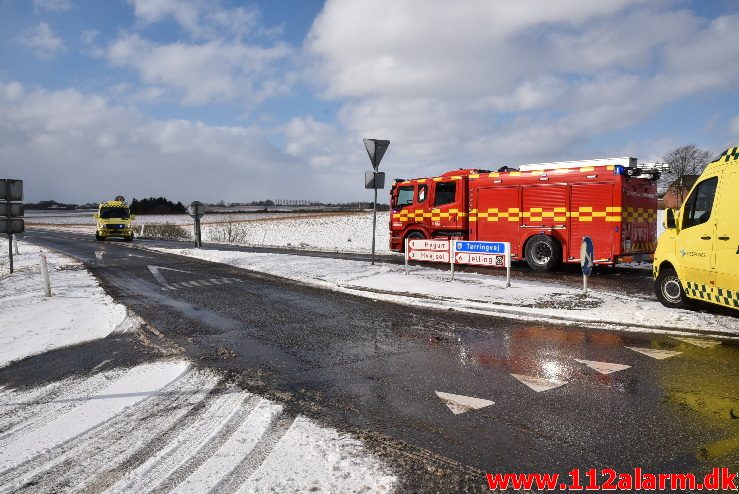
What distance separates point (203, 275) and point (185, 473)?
10913 millimetres

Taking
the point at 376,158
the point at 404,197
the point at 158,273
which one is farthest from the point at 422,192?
the point at 158,273

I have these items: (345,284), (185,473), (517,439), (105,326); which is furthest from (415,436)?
(345,284)

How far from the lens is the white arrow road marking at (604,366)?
4952 mm

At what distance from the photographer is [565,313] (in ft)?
25.2

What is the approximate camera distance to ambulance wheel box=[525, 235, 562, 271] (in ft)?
42.9

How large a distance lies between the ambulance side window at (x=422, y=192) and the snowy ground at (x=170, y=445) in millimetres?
12163

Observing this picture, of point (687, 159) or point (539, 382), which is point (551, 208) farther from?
point (687, 159)

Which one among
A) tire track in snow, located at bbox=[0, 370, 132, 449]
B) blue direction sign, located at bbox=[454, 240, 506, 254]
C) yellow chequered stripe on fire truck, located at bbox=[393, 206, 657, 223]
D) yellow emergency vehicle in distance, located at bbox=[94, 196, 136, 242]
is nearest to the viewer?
tire track in snow, located at bbox=[0, 370, 132, 449]

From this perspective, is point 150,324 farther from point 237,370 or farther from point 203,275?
point 203,275

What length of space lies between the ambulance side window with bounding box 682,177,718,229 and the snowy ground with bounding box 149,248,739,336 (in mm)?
1441

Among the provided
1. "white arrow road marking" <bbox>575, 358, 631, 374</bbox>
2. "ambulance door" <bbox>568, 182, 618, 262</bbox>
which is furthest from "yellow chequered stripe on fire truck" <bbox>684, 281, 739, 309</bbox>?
"ambulance door" <bbox>568, 182, 618, 262</bbox>

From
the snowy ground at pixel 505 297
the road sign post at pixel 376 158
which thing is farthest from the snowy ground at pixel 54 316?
the road sign post at pixel 376 158

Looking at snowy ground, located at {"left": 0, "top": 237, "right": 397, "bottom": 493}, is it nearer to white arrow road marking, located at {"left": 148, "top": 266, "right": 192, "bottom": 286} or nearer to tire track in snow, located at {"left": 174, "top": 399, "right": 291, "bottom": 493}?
tire track in snow, located at {"left": 174, "top": 399, "right": 291, "bottom": 493}

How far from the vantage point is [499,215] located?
46.0ft
